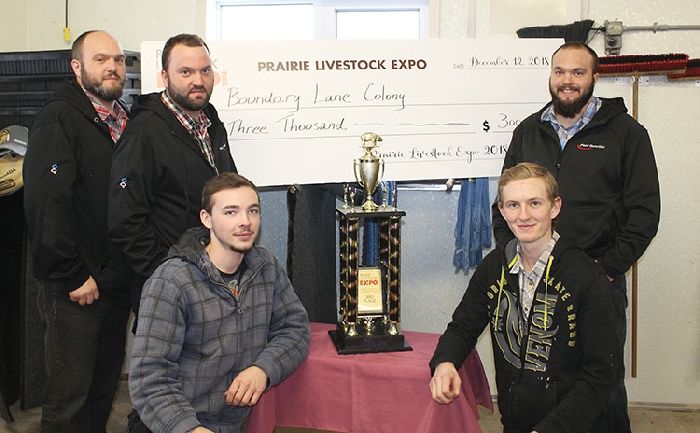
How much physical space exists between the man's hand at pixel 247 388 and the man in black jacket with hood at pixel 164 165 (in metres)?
0.49

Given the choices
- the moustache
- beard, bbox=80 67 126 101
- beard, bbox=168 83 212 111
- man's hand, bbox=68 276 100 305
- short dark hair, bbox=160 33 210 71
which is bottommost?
man's hand, bbox=68 276 100 305

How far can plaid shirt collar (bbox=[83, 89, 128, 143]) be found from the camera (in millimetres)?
2322

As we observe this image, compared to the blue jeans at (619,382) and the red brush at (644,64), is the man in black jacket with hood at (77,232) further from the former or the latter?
the red brush at (644,64)

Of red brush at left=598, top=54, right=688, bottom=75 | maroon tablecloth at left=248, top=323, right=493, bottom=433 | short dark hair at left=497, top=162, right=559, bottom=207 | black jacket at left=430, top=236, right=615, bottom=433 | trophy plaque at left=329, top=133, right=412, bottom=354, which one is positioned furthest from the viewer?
red brush at left=598, top=54, right=688, bottom=75

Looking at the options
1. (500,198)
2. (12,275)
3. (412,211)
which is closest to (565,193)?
(500,198)

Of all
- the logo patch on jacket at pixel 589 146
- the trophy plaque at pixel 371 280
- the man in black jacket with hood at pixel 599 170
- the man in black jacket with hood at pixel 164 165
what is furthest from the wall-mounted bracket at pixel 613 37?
the man in black jacket with hood at pixel 164 165

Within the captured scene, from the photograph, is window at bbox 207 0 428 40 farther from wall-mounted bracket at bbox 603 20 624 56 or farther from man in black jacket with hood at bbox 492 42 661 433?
man in black jacket with hood at bbox 492 42 661 433

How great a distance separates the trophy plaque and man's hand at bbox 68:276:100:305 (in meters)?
0.84

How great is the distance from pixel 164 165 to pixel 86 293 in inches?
20.9

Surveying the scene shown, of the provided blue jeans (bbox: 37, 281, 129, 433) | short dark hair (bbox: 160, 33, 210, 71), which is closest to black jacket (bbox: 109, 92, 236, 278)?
short dark hair (bbox: 160, 33, 210, 71)

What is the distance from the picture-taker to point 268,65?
9.22 feet

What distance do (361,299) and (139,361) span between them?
78 cm

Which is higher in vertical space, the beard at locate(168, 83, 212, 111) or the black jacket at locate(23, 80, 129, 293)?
the beard at locate(168, 83, 212, 111)

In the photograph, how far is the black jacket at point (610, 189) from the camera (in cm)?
224
